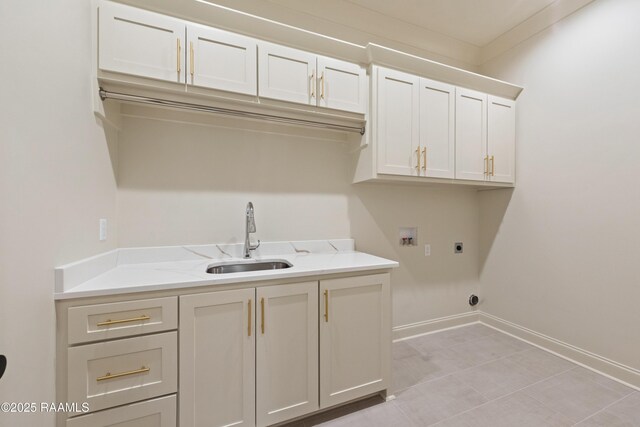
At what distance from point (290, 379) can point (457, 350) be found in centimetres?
166

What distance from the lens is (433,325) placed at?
2.68m

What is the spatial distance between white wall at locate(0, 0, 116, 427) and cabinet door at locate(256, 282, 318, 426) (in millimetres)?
832

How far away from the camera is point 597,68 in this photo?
1.98 metres

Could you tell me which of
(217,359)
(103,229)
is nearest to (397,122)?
(217,359)

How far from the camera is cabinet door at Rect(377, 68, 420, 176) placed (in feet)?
6.46

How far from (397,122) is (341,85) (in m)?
0.52

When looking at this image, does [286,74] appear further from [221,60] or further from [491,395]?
[491,395]

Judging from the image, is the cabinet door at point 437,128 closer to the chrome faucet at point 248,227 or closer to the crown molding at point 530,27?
the crown molding at point 530,27

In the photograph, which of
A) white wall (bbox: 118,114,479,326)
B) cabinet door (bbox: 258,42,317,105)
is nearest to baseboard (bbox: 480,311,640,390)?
white wall (bbox: 118,114,479,326)

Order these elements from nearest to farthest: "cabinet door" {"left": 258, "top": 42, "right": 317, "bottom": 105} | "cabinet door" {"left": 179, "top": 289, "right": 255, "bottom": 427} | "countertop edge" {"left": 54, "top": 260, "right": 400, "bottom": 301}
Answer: "countertop edge" {"left": 54, "top": 260, "right": 400, "bottom": 301} < "cabinet door" {"left": 179, "top": 289, "right": 255, "bottom": 427} < "cabinet door" {"left": 258, "top": 42, "right": 317, "bottom": 105}

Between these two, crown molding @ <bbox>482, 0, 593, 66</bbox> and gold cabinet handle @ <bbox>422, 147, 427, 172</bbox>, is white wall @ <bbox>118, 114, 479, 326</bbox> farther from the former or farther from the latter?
crown molding @ <bbox>482, 0, 593, 66</bbox>

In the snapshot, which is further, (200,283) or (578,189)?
(578,189)

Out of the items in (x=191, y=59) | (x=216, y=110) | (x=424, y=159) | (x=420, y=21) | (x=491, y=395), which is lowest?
(x=491, y=395)

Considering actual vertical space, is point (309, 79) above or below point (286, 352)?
above
